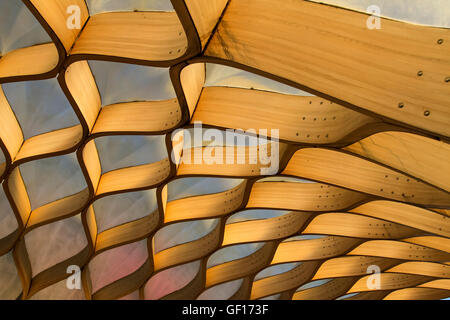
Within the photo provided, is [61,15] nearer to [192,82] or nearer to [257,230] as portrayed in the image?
[192,82]

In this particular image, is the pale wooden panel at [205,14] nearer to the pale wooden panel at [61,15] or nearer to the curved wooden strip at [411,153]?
the pale wooden panel at [61,15]

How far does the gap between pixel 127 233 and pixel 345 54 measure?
48.5ft

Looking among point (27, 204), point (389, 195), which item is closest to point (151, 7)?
point (389, 195)

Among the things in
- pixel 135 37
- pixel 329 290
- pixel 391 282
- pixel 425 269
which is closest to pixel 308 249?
pixel 329 290

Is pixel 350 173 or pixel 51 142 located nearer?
pixel 350 173

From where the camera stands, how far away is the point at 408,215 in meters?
17.9

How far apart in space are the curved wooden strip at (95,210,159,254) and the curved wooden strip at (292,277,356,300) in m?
13.3

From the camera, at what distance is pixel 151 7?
421 inches

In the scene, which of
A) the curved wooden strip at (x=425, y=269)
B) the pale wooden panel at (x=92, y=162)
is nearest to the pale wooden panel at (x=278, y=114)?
the pale wooden panel at (x=92, y=162)

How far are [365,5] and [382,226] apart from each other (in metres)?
14.1

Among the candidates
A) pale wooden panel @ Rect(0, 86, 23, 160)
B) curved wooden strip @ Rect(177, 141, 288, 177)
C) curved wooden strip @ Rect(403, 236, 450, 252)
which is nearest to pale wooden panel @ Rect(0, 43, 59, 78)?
pale wooden panel @ Rect(0, 86, 23, 160)

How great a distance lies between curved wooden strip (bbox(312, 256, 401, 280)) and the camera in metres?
25.9

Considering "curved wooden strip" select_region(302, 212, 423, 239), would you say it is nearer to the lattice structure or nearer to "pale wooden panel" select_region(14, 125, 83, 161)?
the lattice structure
